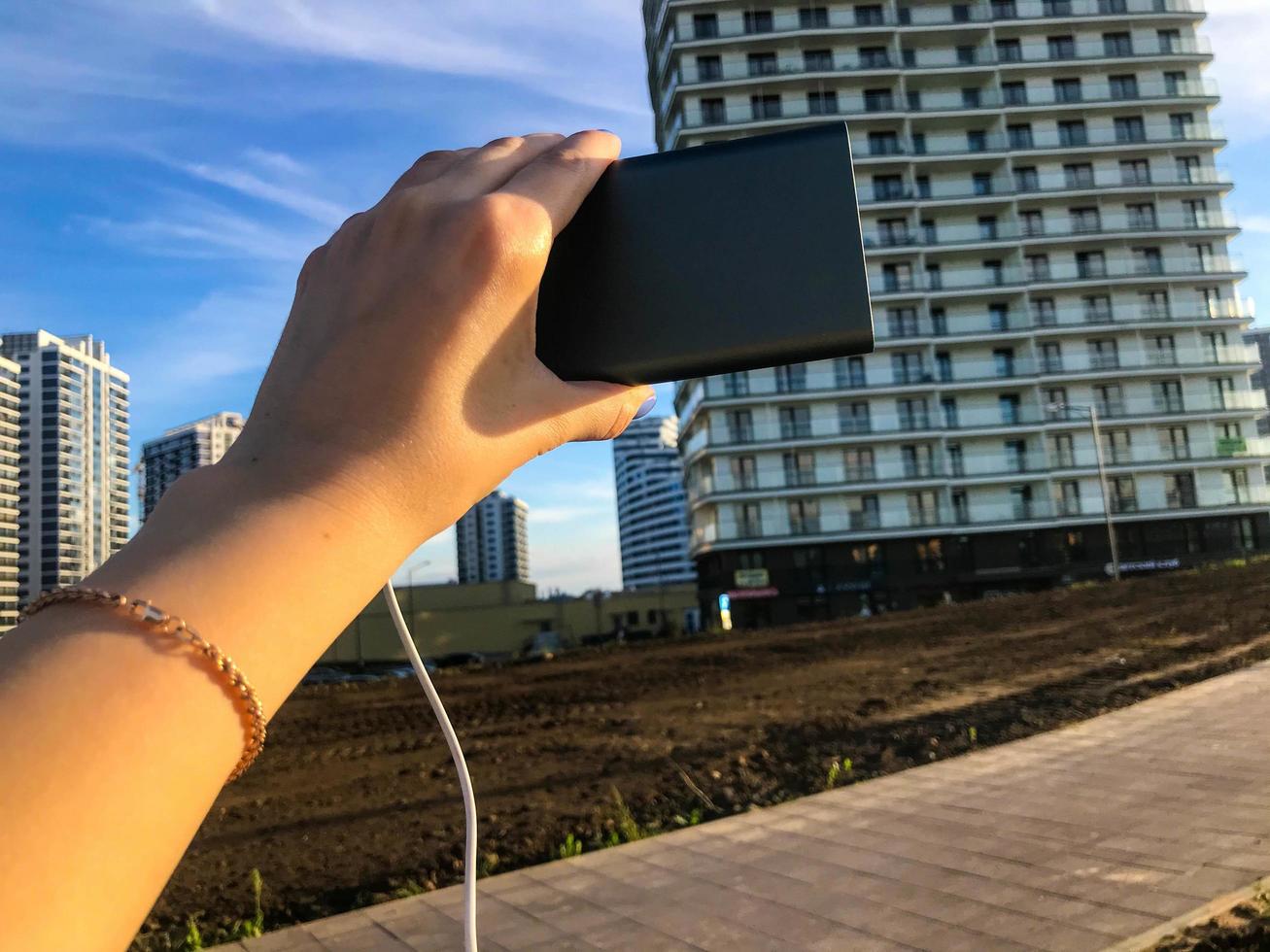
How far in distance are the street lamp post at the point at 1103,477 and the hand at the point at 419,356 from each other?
141ft

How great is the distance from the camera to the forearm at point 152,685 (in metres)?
0.53

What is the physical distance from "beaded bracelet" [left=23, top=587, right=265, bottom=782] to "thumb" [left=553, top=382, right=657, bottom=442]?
43 cm

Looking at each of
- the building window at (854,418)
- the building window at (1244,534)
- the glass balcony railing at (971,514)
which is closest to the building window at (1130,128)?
the glass balcony railing at (971,514)

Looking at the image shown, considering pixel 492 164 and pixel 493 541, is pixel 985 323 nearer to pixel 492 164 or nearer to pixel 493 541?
pixel 492 164

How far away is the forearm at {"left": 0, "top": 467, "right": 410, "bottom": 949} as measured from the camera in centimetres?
53

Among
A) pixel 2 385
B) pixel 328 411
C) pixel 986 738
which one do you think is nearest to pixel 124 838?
pixel 328 411

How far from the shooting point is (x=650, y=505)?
167000 mm

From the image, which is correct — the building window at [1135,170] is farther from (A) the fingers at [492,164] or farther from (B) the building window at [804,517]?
(A) the fingers at [492,164]

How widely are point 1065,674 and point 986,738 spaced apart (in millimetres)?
3658

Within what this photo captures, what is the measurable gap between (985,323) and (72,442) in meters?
43.8

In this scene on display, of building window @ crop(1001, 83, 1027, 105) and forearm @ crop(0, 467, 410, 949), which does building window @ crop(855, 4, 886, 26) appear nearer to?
building window @ crop(1001, 83, 1027, 105)

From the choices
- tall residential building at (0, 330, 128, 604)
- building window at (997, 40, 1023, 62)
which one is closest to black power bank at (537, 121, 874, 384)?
tall residential building at (0, 330, 128, 604)

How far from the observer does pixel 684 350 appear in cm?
106

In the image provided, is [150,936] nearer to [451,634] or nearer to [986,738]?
[986,738]
